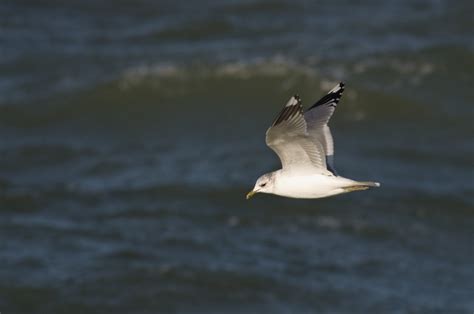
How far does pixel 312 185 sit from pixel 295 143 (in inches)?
14.1

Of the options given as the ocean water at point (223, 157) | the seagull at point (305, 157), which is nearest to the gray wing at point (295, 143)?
the seagull at point (305, 157)

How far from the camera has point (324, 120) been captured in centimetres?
855

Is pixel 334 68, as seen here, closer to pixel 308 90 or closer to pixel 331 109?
pixel 308 90

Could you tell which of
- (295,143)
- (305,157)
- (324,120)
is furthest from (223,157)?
(295,143)

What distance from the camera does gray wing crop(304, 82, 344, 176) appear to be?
848 cm

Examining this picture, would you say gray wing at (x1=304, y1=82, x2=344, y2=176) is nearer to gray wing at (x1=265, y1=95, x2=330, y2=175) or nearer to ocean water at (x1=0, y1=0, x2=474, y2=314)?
gray wing at (x1=265, y1=95, x2=330, y2=175)

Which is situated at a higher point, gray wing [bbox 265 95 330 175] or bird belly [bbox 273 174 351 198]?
gray wing [bbox 265 95 330 175]

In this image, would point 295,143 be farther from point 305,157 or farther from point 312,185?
point 312,185

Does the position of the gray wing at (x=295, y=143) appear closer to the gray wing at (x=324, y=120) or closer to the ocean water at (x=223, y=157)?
the gray wing at (x=324, y=120)

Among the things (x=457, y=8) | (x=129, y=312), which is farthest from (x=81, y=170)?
(x=457, y=8)

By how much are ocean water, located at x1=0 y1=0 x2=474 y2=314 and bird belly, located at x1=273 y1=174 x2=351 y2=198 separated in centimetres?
623

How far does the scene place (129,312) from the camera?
14.4m

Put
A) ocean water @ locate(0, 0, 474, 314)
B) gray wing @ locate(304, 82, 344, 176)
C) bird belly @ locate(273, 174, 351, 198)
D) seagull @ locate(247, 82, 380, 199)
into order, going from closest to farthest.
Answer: seagull @ locate(247, 82, 380, 199), bird belly @ locate(273, 174, 351, 198), gray wing @ locate(304, 82, 344, 176), ocean water @ locate(0, 0, 474, 314)

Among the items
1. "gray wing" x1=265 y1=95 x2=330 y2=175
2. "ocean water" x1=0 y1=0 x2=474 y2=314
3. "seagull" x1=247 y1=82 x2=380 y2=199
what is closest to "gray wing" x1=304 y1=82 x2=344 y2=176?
"seagull" x1=247 y1=82 x2=380 y2=199
